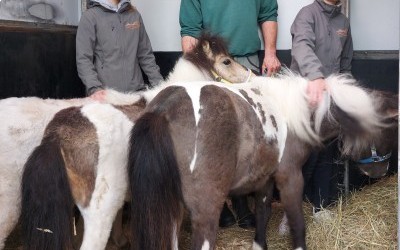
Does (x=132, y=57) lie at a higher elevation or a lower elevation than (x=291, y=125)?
higher

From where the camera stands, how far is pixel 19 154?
2.95 metres

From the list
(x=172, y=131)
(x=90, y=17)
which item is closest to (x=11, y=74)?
(x=90, y=17)

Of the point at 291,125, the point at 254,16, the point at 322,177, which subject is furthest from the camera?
the point at 254,16

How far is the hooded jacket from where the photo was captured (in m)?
3.81

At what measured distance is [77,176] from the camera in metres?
2.87

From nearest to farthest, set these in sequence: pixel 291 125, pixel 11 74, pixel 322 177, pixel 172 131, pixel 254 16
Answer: pixel 172 131 → pixel 291 125 → pixel 11 74 → pixel 322 177 → pixel 254 16

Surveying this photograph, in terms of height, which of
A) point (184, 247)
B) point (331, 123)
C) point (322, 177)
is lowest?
point (184, 247)

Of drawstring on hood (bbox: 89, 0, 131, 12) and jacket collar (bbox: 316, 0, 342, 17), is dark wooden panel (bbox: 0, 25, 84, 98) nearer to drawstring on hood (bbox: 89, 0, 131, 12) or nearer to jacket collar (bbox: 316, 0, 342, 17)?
drawstring on hood (bbox: 89, 0, 131, 12)

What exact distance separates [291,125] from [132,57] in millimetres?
1637

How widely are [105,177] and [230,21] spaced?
197 cm

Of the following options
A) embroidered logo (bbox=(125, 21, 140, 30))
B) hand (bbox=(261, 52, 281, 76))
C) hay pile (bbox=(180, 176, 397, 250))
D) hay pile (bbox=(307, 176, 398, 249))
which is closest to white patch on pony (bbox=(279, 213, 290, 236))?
hay pile (bbox=(180, 176, 397, 250))

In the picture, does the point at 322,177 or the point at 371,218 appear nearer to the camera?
the point at 371,218

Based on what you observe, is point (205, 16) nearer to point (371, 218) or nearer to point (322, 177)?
point (322, 177)

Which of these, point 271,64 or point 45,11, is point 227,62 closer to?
point 271,64
